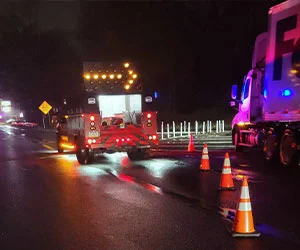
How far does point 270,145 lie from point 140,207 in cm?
715

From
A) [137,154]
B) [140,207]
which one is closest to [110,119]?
[137,154]

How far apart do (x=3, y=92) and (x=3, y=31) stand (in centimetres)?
1016

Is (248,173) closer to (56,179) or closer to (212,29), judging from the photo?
(56,179)

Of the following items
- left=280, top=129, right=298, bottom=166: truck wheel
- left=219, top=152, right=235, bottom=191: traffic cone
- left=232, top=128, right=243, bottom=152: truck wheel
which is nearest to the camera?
left=219, top=152, right=235, bottom=191: traffic cone

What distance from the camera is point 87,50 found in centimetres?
5125

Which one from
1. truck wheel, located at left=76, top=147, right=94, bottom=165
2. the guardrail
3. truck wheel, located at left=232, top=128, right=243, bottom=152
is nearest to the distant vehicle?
truck wheel, located at left=232, top=128, right=243, bottom=152

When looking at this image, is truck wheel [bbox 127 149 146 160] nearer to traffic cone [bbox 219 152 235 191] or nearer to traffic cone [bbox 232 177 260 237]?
traffic cone [bbox 219 152 235 191]

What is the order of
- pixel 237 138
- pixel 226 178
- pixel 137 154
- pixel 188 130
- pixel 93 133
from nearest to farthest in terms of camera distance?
pixel 226 178 → pixel 93 133 → pixel 137 154 → pixel 237 138 → pixel 188 130

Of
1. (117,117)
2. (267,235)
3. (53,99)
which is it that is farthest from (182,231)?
(53,99)

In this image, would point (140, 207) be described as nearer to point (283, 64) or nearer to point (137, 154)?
point (283, 64)

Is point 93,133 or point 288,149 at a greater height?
point 93,133

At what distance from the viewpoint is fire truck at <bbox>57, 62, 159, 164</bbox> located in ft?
52.0

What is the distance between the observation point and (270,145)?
573 inches

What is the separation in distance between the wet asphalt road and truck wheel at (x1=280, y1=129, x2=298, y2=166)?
334 mm
